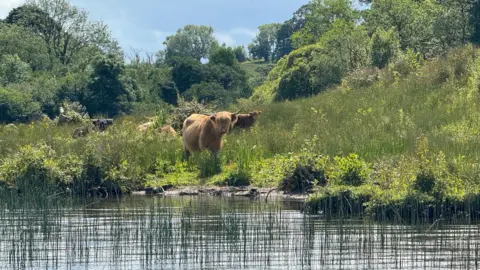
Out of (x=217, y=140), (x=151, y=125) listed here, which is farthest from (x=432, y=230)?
(x=151, y=125)

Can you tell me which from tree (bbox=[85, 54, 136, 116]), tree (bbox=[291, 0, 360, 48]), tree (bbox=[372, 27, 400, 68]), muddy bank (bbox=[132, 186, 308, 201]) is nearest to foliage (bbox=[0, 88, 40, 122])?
tree (bbox=[85, 54, 136, 116])

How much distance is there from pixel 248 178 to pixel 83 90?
3746 cm

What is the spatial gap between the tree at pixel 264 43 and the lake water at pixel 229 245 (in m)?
141

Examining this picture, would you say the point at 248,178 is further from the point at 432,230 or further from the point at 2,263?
the point at 2,263

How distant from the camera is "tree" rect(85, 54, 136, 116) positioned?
5612cm

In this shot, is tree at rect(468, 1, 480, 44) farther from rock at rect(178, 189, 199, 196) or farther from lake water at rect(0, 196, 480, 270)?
lake water at rect(0, 196, 480, 270)

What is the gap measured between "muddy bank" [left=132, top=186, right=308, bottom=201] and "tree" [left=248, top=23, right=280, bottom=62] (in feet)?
438

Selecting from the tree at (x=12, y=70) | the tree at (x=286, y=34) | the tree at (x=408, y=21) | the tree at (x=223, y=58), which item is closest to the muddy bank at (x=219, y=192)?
the tree at (x=408, y=21)

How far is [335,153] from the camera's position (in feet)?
70.9

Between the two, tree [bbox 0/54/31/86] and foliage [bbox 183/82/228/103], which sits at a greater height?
tree [bbox 0/54/31/86]

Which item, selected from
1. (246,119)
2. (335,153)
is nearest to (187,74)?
(246,119)

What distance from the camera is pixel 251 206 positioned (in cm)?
1767

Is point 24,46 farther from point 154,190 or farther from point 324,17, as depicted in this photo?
point 154,190

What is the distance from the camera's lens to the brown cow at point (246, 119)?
29562mm
